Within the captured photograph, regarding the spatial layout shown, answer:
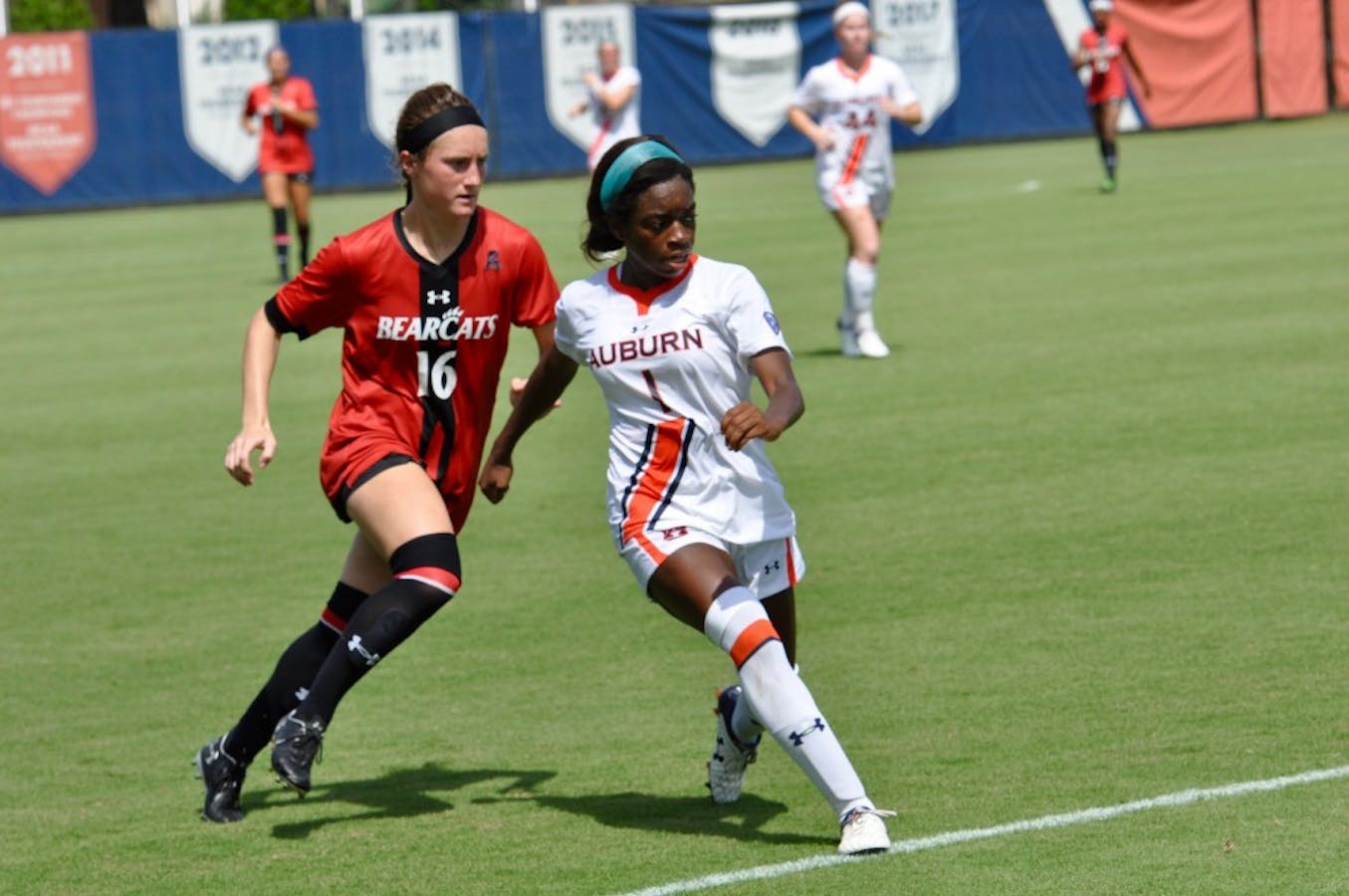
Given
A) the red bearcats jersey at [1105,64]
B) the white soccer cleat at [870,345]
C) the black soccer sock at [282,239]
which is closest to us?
the white soccer cleat at [870,345]

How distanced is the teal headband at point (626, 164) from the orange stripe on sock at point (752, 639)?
1.21m

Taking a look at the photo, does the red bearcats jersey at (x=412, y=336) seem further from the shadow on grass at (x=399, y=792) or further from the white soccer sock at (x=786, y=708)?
the white soccer sock at (x=786, y=708)

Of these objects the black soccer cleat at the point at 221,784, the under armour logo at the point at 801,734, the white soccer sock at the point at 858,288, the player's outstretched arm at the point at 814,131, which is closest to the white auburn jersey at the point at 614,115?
the player's outstretched arm at the point at 814,131

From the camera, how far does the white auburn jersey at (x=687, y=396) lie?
595 cm

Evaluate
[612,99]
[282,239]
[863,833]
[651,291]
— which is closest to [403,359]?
[651,291]

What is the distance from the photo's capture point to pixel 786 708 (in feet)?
18.7

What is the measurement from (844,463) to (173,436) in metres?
4.66

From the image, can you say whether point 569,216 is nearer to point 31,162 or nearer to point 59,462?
point 31,162

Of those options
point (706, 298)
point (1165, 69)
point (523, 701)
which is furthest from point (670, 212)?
point (1165, 69)

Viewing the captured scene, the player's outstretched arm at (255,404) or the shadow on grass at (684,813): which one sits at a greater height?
the player's outstretched arm at (255,404)

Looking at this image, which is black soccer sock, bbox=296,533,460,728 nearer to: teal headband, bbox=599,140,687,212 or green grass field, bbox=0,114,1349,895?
green grass field, bbox=0,114,1349,895

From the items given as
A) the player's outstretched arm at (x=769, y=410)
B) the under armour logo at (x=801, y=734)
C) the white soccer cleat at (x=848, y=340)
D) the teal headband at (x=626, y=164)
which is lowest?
the white soccer cleat at (x=848, y=340)

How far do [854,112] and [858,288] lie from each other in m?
1.41

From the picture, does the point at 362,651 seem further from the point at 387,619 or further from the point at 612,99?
the point at 612,99
